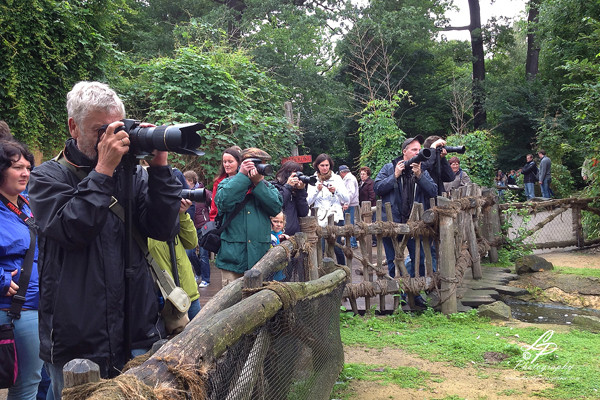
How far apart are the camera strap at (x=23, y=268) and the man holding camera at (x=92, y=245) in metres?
0.83

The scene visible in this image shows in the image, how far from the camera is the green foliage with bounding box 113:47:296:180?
34.3 feet

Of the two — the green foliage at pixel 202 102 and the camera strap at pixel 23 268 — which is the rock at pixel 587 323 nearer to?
the camera strap at pixel 23 268

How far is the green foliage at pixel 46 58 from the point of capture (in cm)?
702

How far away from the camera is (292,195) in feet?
18.6

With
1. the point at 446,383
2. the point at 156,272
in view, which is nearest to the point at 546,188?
the point at 446,383

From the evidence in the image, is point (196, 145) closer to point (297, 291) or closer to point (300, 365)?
point (297, 291)

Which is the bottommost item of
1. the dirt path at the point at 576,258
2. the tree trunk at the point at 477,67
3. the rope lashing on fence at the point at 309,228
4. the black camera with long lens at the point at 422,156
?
the dirt path at the point at 576,258

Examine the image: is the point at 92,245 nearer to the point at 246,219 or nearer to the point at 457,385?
the point at 246,219

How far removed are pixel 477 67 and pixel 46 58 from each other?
22960mm

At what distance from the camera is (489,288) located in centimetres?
798

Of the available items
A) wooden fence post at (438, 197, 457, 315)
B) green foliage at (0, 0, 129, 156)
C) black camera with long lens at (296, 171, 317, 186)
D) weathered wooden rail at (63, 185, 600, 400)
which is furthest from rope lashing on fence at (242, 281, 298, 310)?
green foliage at (0, 0, 129, 156)

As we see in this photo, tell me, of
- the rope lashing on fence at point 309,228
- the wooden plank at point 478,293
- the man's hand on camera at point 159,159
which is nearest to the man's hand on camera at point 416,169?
the rope lashing on fence at point 309,228

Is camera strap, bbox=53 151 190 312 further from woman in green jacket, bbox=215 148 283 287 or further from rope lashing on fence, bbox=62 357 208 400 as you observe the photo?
woman in green jacket, bbox=215 148 283 287

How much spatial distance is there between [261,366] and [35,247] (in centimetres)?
161
